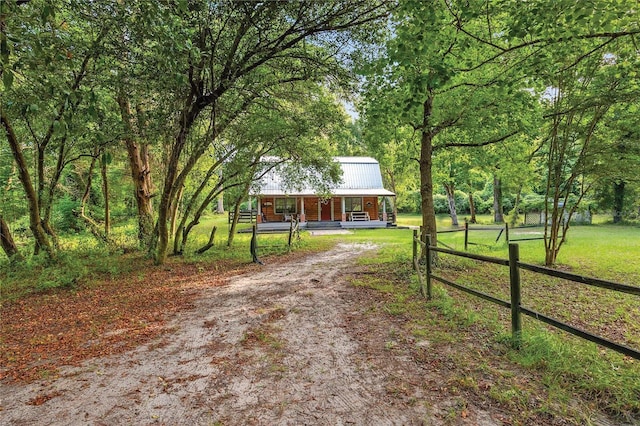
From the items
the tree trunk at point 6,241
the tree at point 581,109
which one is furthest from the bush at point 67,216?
the tree at point 581,109

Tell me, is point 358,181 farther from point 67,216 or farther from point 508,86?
point 508,86

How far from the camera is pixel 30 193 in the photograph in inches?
325

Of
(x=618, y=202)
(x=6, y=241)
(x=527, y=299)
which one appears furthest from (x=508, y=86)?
(x=618, y=202)

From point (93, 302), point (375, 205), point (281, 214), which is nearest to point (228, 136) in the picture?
point (93, 302)

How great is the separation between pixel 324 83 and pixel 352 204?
19.6 metres

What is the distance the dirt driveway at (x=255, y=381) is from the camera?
9.23 ft

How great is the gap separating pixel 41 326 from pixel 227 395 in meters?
4.11

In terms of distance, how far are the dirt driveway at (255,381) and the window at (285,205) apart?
21908 mm

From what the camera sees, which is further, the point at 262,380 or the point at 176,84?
the point at 176,84

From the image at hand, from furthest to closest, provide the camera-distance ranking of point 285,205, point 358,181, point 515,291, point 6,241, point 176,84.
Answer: point 358,181, point 285,205, point 6,241, point 176,84, point 515,291

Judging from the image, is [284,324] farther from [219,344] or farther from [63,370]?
[63,370]

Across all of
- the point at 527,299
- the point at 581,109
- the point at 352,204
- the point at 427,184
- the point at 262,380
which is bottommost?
the point at 527,299

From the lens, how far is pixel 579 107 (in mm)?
6781

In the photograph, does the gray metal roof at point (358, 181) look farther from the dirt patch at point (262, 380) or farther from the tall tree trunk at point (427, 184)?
the dirt patch at point (262, 380)
